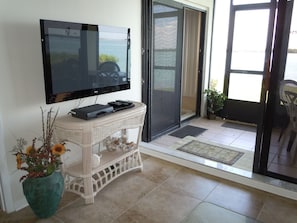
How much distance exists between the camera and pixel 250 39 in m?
4.41

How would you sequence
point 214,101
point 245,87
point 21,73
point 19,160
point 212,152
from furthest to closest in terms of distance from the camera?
point 214,101 < point 245,87 < point 212,152 < point 21,73 < point 19,160

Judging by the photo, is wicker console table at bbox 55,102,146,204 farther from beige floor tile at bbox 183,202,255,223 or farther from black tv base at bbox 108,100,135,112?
beige floor tile at bbox 183,202,255,223

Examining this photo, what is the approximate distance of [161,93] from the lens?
381 cm

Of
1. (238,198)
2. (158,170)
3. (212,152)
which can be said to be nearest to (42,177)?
(158,170)

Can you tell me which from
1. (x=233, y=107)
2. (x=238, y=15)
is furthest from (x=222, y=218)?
(x=238, y=15)

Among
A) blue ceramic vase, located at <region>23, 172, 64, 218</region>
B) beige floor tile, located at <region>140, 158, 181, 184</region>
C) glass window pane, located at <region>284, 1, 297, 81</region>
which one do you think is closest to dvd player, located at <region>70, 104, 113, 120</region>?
blue ceramic vase, located at <region>23, 172, 64, 218</region>

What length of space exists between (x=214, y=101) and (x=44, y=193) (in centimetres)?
369

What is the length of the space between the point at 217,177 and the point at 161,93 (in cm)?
161

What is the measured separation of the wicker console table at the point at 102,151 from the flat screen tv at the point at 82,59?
0.29 meters

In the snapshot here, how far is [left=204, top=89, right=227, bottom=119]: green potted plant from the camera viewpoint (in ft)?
15.6

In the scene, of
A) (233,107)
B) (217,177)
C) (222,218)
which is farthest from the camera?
(233,107)

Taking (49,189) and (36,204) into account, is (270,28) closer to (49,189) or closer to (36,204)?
(49,189)

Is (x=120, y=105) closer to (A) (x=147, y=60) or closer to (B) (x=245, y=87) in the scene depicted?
(A) (x=147, y=60)

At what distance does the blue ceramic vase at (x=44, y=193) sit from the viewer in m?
1.83
